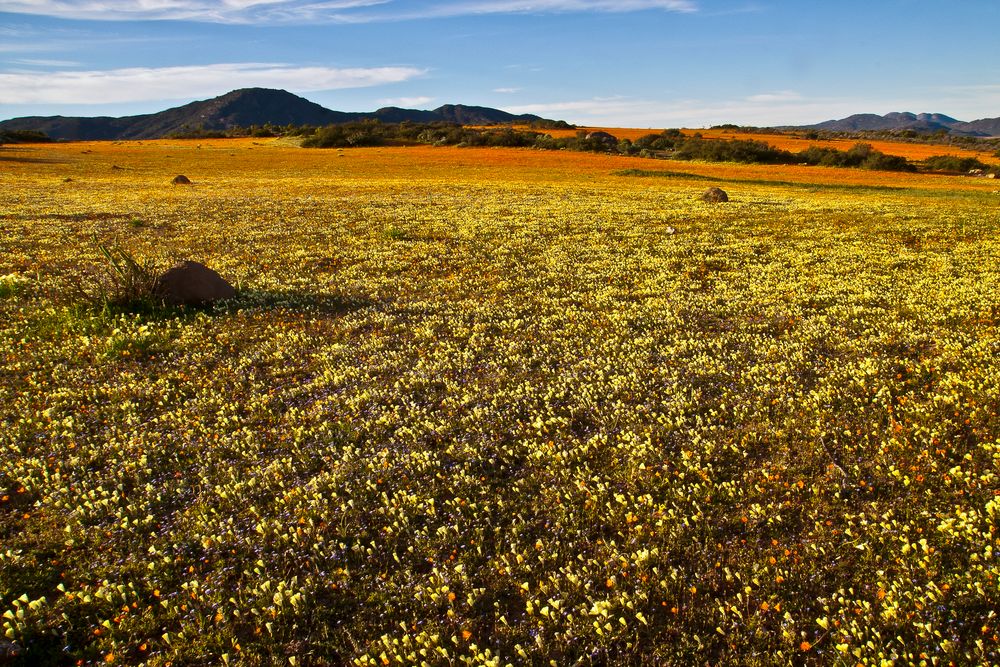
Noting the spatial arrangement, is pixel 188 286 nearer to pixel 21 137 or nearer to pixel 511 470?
pixel 511 470

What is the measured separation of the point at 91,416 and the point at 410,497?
6788 millimetres

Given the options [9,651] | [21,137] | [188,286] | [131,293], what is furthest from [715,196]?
[21,137]

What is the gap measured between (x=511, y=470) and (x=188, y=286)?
42.5 feet

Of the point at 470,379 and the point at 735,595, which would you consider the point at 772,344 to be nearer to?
the point at 470,379

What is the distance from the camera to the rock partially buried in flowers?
16.1 meters

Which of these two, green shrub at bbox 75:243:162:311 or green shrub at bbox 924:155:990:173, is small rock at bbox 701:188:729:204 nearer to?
green shrub at bbox 75:243:162:311

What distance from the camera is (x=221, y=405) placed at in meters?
10.4

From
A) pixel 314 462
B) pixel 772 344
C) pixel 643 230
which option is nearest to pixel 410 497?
pixel 314 462

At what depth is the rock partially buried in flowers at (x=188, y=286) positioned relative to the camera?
16.1m

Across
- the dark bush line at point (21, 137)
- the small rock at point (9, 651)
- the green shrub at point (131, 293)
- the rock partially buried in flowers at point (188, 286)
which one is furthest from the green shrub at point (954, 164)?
the dark bush line at point (21, 137)

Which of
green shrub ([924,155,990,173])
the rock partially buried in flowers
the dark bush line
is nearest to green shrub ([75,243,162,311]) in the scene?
the rock partially buried in flowers

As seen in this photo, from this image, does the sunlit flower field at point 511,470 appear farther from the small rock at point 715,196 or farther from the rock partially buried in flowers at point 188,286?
the small rock at point 715,196

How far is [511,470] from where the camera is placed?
26.3 ft

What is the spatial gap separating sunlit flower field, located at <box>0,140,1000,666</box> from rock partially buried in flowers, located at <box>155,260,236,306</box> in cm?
70
